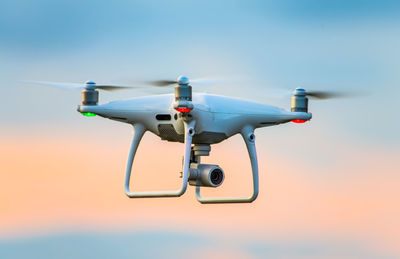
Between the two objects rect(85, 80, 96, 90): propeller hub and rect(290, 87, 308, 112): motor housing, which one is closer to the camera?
rect(85, 80, 96, 90): propeller hub

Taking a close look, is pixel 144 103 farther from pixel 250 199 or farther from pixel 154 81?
pixel 250 199

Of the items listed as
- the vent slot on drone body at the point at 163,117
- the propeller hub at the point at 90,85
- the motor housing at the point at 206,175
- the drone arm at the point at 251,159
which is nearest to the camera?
the propeller hub at the point at 90,85

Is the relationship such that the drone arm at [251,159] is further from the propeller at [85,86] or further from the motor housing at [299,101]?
the propeller at [85,86]

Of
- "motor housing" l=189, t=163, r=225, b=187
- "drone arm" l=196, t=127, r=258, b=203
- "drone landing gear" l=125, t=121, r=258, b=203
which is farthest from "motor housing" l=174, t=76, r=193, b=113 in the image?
"drone arm" l=196, t=127, r=258, b=203

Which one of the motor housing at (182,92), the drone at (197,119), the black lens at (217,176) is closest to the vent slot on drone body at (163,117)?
the drone at (197,119)

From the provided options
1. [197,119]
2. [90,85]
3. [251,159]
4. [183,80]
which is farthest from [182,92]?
[251,159]

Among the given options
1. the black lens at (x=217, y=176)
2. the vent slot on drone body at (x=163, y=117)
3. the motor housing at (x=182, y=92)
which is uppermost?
the motor housing at (x=182, y=92)

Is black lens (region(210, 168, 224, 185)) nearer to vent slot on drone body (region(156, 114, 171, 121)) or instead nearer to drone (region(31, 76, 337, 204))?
drone (region(31, 76, 337, 204))

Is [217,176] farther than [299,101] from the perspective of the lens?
No

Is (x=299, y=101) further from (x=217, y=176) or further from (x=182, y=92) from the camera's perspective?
(x=182, y=92)
